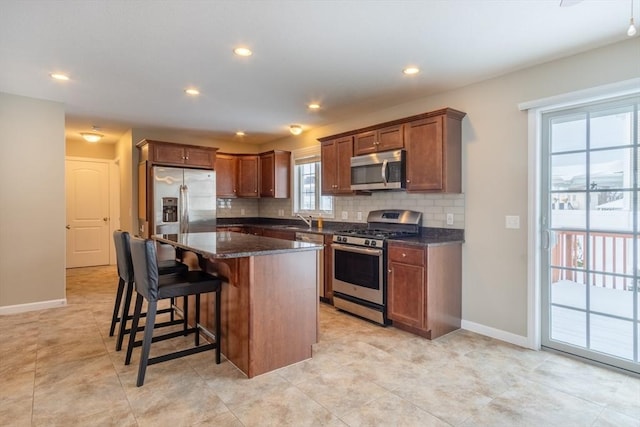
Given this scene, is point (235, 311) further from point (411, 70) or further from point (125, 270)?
point (411, 70)

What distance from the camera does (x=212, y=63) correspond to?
3162 mm

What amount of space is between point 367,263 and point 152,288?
2.14m

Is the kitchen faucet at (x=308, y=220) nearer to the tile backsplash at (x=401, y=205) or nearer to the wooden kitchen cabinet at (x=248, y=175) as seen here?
the tile backsplash at (x=401, y=205)

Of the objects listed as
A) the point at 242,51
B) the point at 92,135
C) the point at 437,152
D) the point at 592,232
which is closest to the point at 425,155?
the point at 437,152

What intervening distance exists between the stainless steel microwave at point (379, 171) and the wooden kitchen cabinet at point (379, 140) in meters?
0.06

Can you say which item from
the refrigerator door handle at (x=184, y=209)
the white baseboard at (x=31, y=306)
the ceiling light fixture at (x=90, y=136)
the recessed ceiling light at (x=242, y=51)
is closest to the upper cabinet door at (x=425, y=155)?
the recessed ceiling light at (x=242, y=51)

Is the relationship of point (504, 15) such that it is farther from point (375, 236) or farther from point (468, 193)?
point (375, 236)

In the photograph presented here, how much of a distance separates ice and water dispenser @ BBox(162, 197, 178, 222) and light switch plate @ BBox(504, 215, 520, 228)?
4572mm

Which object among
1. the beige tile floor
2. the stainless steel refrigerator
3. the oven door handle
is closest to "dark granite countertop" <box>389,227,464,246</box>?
the oven door handle

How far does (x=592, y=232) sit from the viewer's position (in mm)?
2869

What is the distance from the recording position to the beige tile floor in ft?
6.82

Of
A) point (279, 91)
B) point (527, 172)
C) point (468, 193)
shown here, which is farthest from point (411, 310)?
point (279, 91)

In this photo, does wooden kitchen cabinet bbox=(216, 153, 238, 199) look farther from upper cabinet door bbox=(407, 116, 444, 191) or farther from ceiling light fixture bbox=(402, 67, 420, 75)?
ceiling light fixture bbox=(402, 67, 420, 75)

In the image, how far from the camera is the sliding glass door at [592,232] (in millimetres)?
2682
